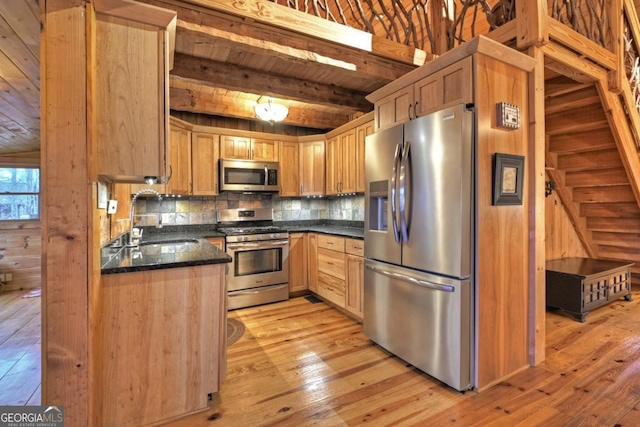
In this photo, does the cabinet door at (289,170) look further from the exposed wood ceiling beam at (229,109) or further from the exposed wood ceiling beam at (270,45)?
the exposed wood ceiling beam at (270,45)

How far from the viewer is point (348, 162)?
396 centimetres

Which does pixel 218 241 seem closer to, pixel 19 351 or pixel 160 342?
pixel 19 351

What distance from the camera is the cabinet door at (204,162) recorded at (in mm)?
3896

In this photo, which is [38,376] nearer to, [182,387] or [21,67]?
[182,387]

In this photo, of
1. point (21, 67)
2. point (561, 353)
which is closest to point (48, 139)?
point (21, 67)

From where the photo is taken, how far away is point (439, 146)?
6.82 ft

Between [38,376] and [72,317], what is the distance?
135 centimetres

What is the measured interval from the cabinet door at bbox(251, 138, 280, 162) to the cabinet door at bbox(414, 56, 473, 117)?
8.04 feet

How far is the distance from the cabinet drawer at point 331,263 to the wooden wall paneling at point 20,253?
432cm

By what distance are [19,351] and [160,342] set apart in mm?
1925

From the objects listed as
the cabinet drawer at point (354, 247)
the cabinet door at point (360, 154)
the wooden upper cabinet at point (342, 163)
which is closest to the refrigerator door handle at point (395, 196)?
the cabinet drawer at point (354, 247)

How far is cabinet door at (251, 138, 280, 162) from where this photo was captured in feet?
14.0

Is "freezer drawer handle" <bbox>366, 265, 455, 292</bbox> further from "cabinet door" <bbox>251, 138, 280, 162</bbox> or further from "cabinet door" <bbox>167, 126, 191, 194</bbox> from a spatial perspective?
"cabinet door" <bbox>167, 126, 191, 194</bbox>

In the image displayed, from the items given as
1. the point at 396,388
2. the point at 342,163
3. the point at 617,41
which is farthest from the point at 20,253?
the point at 617,41
